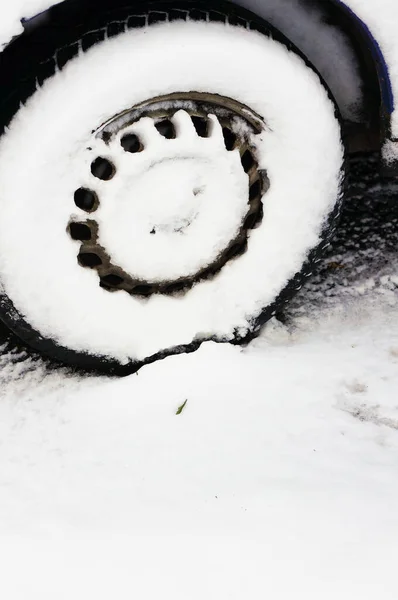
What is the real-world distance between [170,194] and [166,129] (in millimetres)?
136

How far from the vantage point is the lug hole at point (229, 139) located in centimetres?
141

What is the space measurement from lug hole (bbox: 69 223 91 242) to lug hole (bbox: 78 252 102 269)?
40 mm

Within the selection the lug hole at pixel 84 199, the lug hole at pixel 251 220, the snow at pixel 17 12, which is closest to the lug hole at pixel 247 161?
the lug hole at pixel 251 220

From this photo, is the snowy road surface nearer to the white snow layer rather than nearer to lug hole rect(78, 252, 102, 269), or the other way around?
the white snow layer

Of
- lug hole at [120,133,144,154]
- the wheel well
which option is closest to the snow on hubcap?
lug hole at [120,133,144,154]

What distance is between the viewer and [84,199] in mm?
1373

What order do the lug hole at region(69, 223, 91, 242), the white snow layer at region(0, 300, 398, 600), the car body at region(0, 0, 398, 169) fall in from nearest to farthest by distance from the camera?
1. the white snow layer at region(0, 300, 398, 600)
2. the car body at region(0, 0, 398, 169)
3. the lug hole at region(69, 223, 91, 242)

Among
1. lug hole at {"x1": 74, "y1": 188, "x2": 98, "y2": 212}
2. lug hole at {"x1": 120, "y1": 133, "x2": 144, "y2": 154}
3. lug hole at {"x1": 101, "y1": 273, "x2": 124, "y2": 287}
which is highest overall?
lug hole at {"x1": 120, "y1": 133, "x2": 144, "y2": 154}

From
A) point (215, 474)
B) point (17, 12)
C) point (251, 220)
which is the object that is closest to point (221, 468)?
point (215, 474)

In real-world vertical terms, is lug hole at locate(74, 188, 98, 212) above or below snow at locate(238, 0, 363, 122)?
below

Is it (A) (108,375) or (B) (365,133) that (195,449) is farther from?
(B) (365,133)

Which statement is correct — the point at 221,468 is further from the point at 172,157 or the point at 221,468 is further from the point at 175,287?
the point at 172,157

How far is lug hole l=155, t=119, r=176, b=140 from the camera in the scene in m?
1.35

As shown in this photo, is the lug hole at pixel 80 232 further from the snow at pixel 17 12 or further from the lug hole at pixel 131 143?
the snow at pixel 17 12
